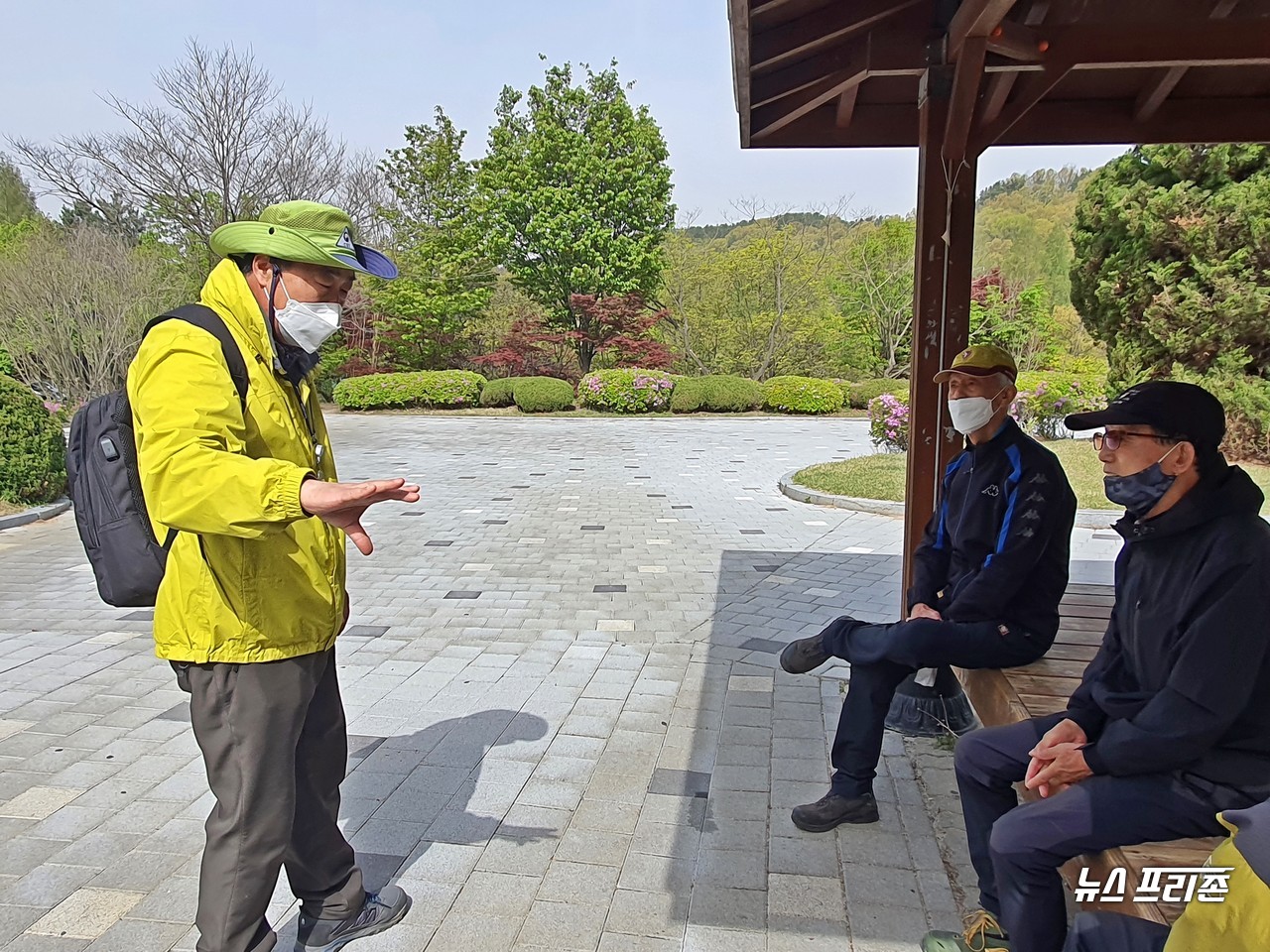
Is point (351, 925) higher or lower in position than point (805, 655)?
lower

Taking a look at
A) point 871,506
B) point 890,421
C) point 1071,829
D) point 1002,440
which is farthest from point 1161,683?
point 890,421

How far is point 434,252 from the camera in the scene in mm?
26984

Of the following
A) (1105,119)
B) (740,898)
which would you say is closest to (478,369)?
(1105,119)

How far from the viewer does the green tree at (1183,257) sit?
444 inches

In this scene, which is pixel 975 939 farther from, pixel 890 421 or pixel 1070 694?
pixel 890 421

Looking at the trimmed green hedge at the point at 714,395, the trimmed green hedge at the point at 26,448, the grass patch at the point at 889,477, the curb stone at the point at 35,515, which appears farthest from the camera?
the trimmed green hedge at the point at 714,395

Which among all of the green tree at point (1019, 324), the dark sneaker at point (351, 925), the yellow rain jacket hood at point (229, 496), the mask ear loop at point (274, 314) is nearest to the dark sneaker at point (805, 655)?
the dark sneaker at point (351, 925)

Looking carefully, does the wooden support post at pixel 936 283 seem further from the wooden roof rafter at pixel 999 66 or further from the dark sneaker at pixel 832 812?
the dark sneaker at pixel 832 812

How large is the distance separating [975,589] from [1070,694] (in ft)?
1.41

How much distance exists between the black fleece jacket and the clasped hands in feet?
0.13

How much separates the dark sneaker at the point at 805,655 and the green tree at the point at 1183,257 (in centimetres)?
1147

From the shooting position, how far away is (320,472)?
2139 millimetres

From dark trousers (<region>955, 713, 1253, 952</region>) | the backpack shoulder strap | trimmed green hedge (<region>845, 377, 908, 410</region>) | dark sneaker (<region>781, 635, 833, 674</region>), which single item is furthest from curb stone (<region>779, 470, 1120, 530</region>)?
trimmed green hedge (<region>845, 377, 908, 410</region>)

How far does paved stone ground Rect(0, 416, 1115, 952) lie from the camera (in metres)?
2.41
